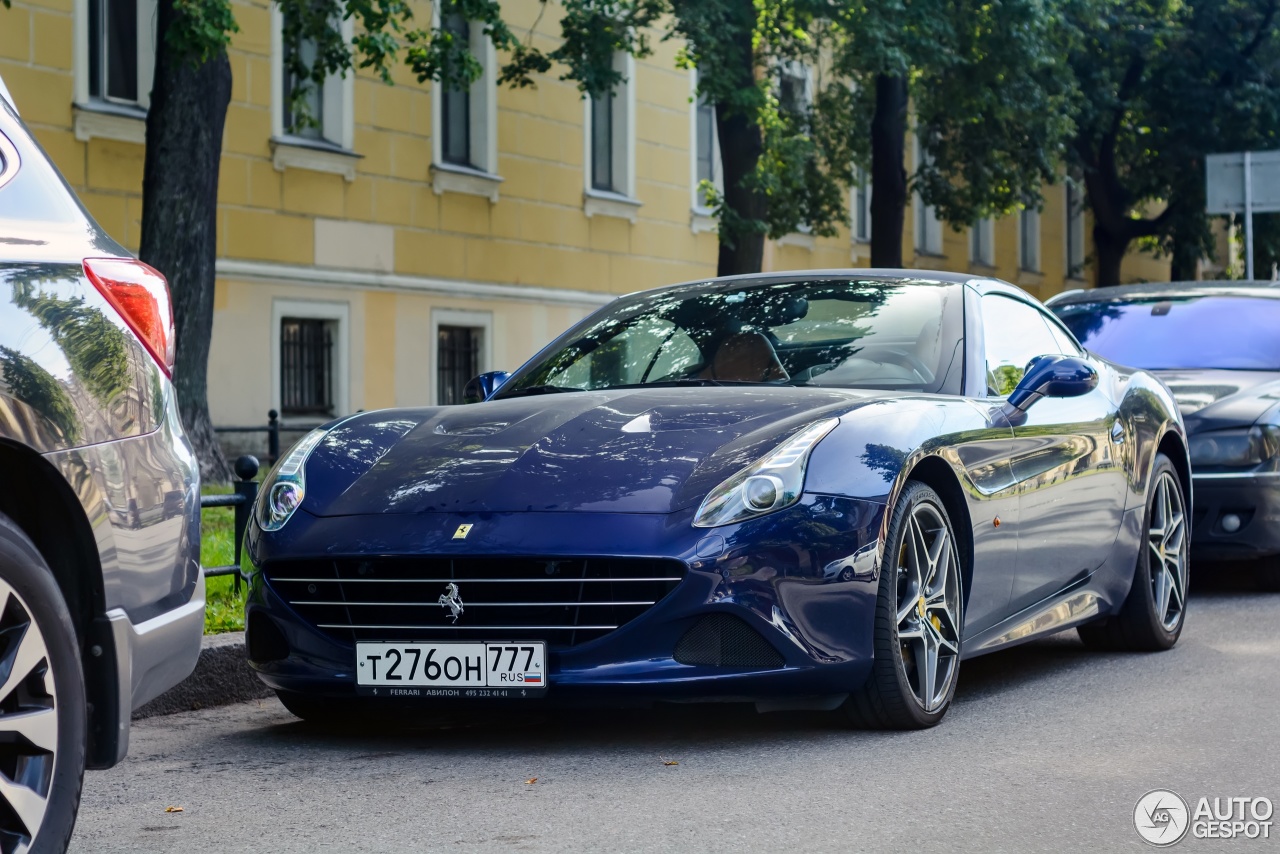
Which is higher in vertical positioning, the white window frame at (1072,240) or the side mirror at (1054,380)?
the white window frame at (1072,240)

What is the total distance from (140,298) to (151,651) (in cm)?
72

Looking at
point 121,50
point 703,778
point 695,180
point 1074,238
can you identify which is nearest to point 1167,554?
point 703,778

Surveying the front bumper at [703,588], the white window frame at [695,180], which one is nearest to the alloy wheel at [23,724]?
the front bumper at [703,588]

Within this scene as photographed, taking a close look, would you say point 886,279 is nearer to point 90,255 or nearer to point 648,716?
point 648,716

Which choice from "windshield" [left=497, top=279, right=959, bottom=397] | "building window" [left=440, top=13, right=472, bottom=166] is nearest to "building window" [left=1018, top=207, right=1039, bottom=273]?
"building window" [left=440, top=13, right=472, bottom=166]

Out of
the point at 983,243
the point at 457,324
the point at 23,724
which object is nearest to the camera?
the point at 23,724

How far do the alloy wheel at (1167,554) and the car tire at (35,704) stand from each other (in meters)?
5.14

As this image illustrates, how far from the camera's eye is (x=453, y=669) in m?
5.34

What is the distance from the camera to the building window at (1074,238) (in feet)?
134

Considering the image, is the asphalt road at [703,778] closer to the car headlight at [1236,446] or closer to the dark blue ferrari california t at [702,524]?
the dark blue ferrari california t at [702,524]

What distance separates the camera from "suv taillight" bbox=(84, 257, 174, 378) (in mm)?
3953

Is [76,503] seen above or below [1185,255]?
below

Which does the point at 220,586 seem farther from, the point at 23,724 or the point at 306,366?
the point at 306,366

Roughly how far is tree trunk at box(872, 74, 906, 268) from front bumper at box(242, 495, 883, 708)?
59.6 feet
